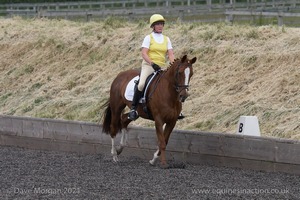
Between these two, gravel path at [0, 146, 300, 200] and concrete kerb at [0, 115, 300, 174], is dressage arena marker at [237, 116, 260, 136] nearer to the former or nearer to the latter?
concrete kerb at [0, 115, 300, 174]

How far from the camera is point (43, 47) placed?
26.1 m

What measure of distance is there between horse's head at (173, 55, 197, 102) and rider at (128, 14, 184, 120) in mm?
553

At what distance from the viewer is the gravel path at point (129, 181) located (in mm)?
10945

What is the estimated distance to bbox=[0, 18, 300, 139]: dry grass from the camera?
16062mm

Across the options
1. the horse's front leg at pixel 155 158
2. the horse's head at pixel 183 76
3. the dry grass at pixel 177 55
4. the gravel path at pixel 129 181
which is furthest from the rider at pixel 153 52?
the dry grass at pixel 177 55

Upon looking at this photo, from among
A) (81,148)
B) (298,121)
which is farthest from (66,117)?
(298,121)

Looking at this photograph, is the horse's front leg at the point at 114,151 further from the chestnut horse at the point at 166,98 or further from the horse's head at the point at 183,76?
the horse's head at the point at 183,76

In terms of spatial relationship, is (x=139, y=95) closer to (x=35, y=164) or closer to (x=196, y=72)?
(x=35, y=164)

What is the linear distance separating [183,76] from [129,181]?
220 cm

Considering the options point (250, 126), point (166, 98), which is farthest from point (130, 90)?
point (250, 126)

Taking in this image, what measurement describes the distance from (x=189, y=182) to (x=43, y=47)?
14.8 metres

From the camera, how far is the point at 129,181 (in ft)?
40.0

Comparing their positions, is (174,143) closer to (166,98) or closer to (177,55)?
(166,98)

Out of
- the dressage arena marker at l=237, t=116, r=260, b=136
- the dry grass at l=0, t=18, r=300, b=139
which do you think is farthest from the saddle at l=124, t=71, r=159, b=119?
the dry grass at l=0, t=18, r=300, b=139
